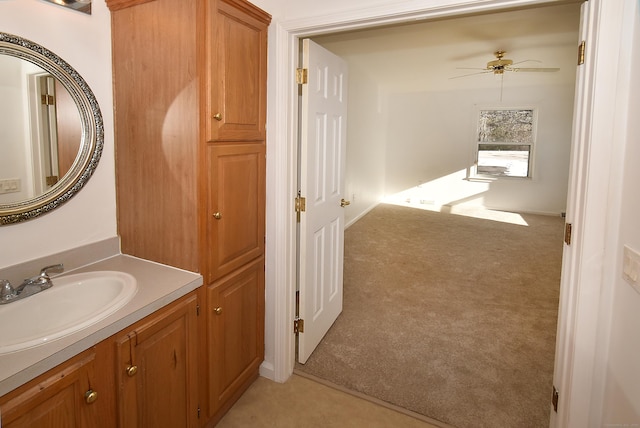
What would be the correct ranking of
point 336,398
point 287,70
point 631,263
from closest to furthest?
point 631,263 → point 287,70 → point 336,398

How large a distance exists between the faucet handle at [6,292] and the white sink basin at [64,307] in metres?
0.03

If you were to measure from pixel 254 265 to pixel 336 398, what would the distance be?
878 millimetres

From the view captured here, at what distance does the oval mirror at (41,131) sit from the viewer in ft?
4.66

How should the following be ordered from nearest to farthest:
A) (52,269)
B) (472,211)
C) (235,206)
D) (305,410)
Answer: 1. (52,269)
2. (235,206)
3. (305,410)
4. (472,211)

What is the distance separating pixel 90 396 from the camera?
1.18m

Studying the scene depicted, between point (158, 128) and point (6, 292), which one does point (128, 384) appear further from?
point (158, 128)

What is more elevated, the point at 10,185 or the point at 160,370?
the point at 10,185

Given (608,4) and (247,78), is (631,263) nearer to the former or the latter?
(608,4)

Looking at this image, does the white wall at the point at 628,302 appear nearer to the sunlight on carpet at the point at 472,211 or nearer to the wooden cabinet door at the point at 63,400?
the wooden cabinet door at the point at 63,400

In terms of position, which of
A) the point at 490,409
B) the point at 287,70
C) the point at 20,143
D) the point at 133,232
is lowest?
the point at 490,409

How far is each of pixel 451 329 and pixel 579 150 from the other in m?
1.84

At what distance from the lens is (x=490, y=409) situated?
206 cm

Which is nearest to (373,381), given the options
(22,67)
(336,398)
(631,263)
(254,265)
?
(336,398)

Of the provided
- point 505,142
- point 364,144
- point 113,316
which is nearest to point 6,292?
point 113,316
